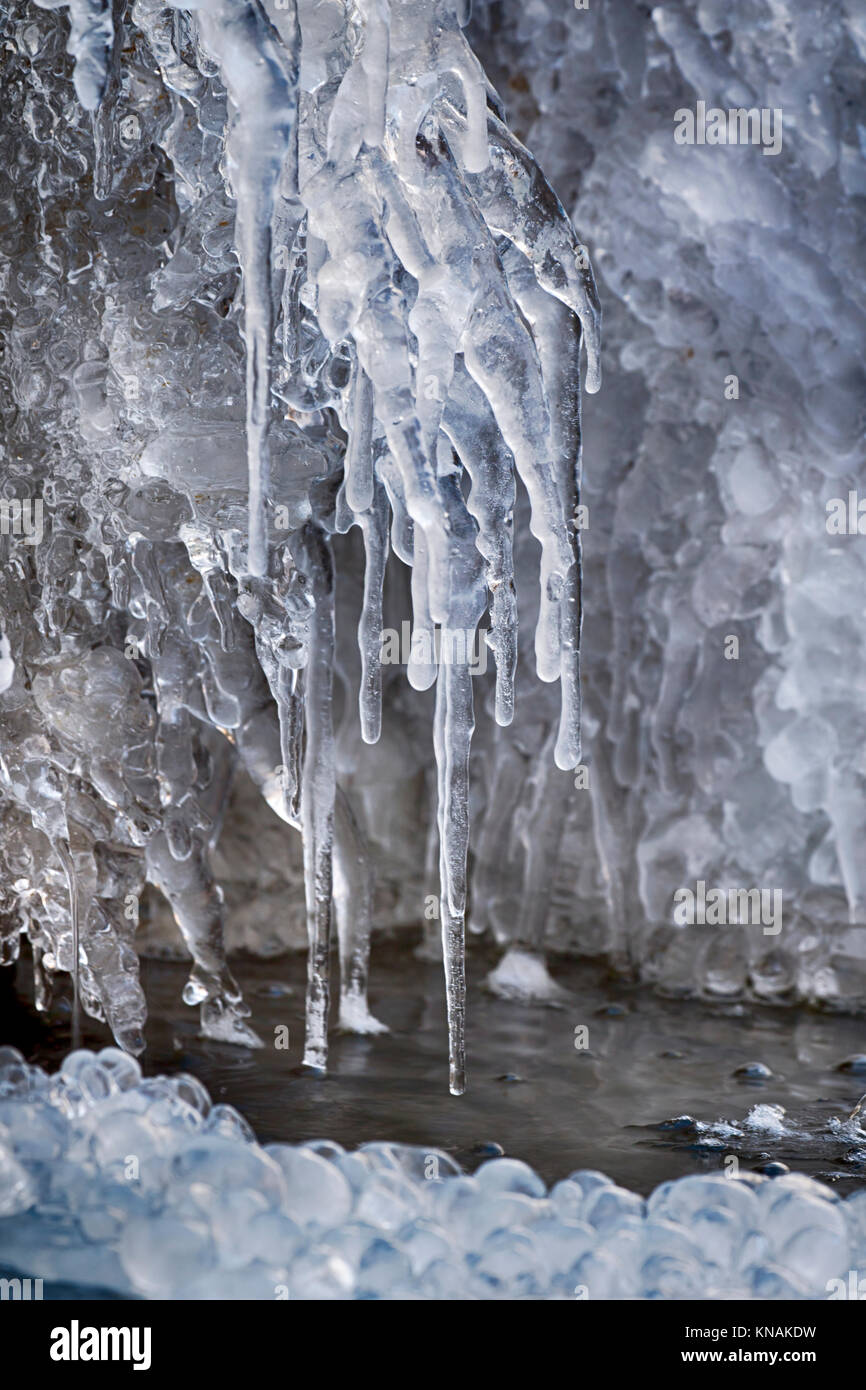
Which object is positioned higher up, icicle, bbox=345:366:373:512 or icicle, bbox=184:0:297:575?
icicle, bbox=184:0:297:575

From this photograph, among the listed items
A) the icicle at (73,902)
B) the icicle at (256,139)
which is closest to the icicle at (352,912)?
the icicle at (73,902)

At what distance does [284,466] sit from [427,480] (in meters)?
0.54

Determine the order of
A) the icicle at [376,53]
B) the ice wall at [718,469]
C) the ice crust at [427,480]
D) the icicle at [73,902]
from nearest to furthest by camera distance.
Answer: the icicle at [376,53] → the ice crust at [427,480] → the icicle at [73,902] → the ice wall at [718,469]

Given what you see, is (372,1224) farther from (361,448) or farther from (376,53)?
(376,53)

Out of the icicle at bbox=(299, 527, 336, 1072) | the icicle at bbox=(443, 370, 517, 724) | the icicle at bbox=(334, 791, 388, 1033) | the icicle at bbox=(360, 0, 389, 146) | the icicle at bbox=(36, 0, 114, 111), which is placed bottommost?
the icicle at bbox=(334, 791, 388, 1033)

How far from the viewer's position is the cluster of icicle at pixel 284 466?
194cm

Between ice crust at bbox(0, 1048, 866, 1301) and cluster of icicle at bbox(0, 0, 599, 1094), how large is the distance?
410mm

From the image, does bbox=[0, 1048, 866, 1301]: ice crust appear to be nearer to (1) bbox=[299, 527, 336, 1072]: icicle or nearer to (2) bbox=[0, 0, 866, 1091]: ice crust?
(2) bbox=[0, 0, 866, 1091]: ice crust

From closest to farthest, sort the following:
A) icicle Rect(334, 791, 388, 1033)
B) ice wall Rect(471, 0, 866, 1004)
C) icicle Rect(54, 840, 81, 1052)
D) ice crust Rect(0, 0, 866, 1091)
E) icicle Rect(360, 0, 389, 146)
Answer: icicle Rect(360, 0, 389, 146)
ice crust Rect(0, 0, 866, 1091)
icicle Rect(54, 840, 81, 1052)
icicle Rect(334, 791, 388, 1033)
ice wall Rect(471, 0, 866, 1004)

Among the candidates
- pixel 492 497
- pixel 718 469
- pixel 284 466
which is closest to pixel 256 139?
pixel 492 497

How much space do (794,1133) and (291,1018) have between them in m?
1.12

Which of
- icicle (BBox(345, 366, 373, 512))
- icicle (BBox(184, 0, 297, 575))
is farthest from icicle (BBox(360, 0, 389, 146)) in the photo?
icicle (BBox(345, 366, 373, 512))

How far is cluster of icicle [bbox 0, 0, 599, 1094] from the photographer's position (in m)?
1.94

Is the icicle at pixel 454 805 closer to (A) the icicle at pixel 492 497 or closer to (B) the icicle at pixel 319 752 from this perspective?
(A) the icicle at pixel 492 497
